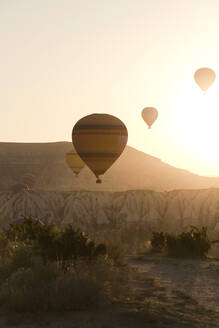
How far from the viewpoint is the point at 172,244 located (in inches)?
827

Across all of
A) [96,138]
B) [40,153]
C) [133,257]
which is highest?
[40,153]

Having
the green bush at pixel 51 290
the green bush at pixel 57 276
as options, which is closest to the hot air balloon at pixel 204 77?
the green bush at pixel 57 276

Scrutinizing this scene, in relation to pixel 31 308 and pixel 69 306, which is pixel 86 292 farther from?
pixel 31 308

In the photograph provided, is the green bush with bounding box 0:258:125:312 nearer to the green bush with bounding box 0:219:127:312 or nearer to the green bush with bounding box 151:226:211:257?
the green bush with bounding box 0:219:127:312

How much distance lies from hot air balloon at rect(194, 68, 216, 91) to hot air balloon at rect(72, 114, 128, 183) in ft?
47.9

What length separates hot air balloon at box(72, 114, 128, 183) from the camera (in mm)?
27734

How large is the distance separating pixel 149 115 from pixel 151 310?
40.2 m

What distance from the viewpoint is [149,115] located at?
163 feet

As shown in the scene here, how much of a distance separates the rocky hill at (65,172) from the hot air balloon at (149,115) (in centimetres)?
7152

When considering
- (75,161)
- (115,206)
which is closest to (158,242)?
(75,161)

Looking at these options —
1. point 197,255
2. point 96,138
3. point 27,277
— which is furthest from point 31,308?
point 96,138

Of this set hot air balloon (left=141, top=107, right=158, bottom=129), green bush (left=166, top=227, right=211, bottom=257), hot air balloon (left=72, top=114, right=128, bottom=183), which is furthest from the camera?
hot air balloon (left=141, top=107, right=158, bottom=129)

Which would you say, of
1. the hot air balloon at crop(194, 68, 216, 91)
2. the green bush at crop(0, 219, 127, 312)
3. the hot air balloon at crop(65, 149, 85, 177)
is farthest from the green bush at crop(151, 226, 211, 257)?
the hot air balloon at crop(65, 149, 85, 177)

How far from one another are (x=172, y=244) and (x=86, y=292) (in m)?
10.7
